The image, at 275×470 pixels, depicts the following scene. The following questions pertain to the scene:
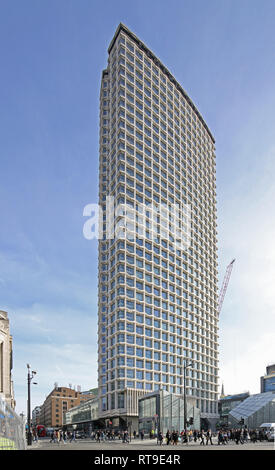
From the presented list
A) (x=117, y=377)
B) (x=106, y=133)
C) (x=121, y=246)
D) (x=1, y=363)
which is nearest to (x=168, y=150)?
(x=106, y=133)

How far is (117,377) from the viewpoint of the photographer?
88.7m

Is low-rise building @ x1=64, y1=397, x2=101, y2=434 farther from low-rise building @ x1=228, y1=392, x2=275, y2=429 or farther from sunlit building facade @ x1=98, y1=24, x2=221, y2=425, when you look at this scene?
low-rise building @ x1=228, y1=392, x2=275, y2=429

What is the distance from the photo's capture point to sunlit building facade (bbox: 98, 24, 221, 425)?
302 feet

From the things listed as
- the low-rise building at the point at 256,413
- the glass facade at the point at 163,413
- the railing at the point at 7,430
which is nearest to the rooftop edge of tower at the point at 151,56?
the glass facade at the point at 163,413

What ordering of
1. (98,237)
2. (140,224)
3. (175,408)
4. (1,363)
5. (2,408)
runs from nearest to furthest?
(2,408) → (1,363) → (175,408) → (140,224) → (98,237)

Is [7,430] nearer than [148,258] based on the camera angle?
Yes

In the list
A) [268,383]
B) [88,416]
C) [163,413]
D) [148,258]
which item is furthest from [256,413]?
[268,383]

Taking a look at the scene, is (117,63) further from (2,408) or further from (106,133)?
(2,408)

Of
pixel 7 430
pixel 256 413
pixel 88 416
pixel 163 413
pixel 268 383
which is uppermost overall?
pixel 7 430

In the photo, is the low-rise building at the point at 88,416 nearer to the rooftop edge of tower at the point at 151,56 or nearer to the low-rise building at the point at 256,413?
the low-rise building at the point at 256,413

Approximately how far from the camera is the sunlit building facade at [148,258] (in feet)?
302

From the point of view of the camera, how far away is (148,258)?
325 feet

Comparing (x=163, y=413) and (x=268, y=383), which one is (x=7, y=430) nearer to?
(x=163, y=413)
